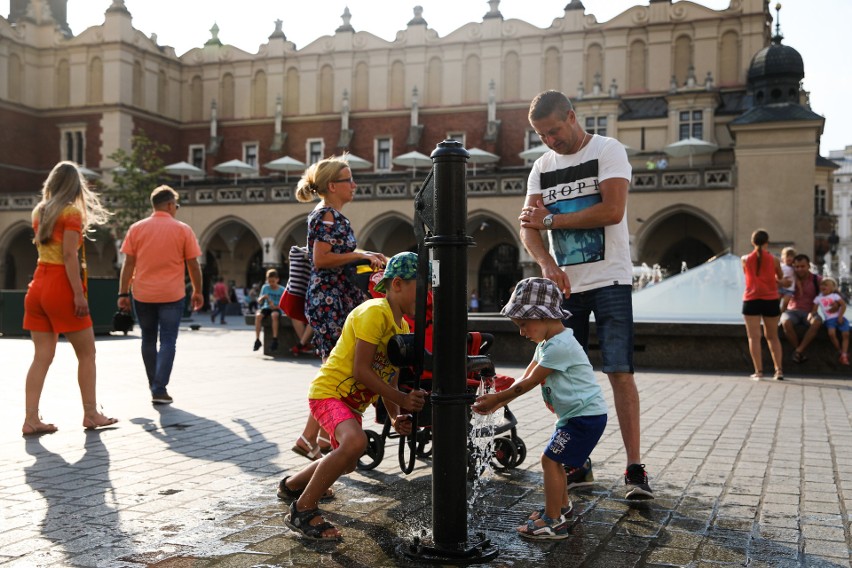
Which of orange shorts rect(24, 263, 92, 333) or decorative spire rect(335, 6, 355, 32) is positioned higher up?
decorative spire rect(335, 6, 355, 32)

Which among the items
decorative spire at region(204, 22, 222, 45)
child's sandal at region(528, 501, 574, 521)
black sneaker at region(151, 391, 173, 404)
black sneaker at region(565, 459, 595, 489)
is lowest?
black sneaker at region(151, 391, 173, 404)

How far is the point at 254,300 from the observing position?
3725 centimetres

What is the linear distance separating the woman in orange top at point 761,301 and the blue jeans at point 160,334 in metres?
6.68

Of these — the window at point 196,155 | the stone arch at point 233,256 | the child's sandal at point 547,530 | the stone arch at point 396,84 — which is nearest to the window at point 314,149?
the stone arch at point 396,84

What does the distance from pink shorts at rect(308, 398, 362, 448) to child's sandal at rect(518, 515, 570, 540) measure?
820 mm

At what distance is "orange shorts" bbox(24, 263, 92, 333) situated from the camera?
6191mm

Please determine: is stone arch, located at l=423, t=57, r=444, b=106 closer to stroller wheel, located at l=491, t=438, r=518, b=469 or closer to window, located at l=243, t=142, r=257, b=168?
window, located at l=243, t=142, r=257, b=168

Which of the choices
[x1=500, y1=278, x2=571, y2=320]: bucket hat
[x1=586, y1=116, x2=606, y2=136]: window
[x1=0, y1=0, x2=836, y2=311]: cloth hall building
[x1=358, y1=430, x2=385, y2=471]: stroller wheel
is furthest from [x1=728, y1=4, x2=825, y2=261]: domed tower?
[x1=500, y1=278, x2=571, y2=320]: bucket hat

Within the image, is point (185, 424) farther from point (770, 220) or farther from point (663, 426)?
point (770, 220)

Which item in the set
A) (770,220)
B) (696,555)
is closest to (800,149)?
(770,220)

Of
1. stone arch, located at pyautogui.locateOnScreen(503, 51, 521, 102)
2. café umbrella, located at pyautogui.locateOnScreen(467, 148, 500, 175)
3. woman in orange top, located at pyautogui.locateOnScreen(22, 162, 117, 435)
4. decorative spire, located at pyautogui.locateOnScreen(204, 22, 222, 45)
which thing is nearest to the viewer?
woman in orange top, located at pyautogui.locateOnScreen(22, 162, 117, 435)

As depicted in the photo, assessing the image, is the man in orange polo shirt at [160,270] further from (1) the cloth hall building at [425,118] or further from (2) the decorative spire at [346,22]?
(2) the decorative spire at [346,22]

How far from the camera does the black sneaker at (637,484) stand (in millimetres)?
4148

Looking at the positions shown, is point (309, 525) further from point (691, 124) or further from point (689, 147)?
point (691, 124)
